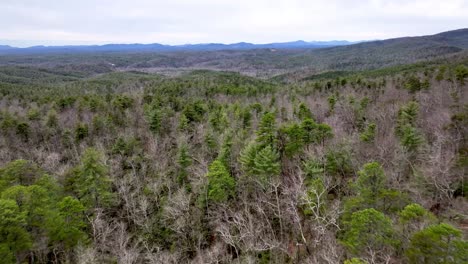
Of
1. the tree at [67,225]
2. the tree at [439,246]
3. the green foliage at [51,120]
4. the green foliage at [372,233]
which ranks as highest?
the tree at [439,246]

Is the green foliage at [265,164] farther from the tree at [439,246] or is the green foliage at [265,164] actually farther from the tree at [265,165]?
the tree at [439,246]

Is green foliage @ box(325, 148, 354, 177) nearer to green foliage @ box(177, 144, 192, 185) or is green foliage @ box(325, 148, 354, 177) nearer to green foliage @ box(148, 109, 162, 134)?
green foliage @ box(177, 144, 192, 185)

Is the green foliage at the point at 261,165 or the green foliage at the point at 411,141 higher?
the green foliage at the point at 411,141

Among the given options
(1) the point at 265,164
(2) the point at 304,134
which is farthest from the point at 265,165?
(2) the point at 304,134

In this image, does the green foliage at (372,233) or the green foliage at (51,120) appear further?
the green foliage at (51,120)

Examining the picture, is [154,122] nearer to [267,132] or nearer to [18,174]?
[267,132]

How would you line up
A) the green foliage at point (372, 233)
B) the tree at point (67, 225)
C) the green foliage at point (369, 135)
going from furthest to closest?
the green foliage at point (369, 135) → the tree at point (67, 225) → the green foliage at point (372, 233)

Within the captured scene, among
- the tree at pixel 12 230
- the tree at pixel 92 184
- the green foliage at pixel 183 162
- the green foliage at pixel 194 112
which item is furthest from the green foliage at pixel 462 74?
the tree at pixel 12 230
